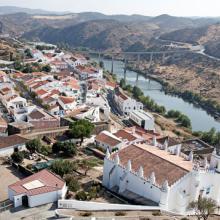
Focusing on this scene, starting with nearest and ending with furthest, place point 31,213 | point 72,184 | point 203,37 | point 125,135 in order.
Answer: point 31,213, point 72,184, point 125,135, point 203,37

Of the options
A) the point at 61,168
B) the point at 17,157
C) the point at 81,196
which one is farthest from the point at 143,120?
the point at 81,196

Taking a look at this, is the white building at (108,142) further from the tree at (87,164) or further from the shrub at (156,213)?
the shrub at (156,213)

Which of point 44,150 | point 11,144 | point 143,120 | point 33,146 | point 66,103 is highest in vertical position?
point 33,146

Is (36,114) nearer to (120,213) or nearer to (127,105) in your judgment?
(127,105)

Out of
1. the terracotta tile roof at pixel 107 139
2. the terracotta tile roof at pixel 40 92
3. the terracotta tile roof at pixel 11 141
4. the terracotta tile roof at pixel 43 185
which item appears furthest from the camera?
the terracotta tile roof at pixel 40 92

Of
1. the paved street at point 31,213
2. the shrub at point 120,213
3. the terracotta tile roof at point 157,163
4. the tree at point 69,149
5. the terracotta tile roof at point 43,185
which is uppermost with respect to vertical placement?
the terracotta tile roof at point 157,163

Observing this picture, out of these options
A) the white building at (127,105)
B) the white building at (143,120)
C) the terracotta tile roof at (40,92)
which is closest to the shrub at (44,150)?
the white building at (143,120)

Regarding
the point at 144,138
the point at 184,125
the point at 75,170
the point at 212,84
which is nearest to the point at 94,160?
the point at 75,170

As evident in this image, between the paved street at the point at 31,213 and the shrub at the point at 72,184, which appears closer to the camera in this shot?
the paved street at the point at 31,213
